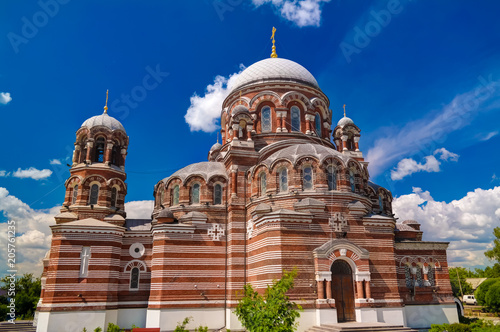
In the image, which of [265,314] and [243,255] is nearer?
[265,314]

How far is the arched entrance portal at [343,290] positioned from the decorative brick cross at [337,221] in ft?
5.12

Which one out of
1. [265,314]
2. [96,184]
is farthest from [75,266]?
[265,314]

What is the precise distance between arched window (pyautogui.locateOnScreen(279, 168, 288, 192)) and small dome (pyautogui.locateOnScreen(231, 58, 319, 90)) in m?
9.44

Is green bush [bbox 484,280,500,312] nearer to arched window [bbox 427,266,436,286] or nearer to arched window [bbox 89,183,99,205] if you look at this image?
arched window [bbox 427,266,436,286]

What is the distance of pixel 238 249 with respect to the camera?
68.4 ft

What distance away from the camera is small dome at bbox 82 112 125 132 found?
84.4 feet

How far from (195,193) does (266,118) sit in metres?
7.81

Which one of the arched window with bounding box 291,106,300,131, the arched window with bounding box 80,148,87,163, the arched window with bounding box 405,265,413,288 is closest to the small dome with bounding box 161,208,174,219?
the arched window with bounding box 80,148,87,163

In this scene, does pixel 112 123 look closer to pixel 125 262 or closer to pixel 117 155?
pixel 117 155

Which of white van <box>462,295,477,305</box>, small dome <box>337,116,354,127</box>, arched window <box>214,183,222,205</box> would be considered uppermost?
small dome <box>337,116,354,127</box>

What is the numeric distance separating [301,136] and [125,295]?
14723mm

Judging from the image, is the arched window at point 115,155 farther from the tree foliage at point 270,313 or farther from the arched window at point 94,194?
the tree foliage at point 270,313

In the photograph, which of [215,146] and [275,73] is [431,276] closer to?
[275,73]

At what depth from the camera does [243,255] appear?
20.8 metres
